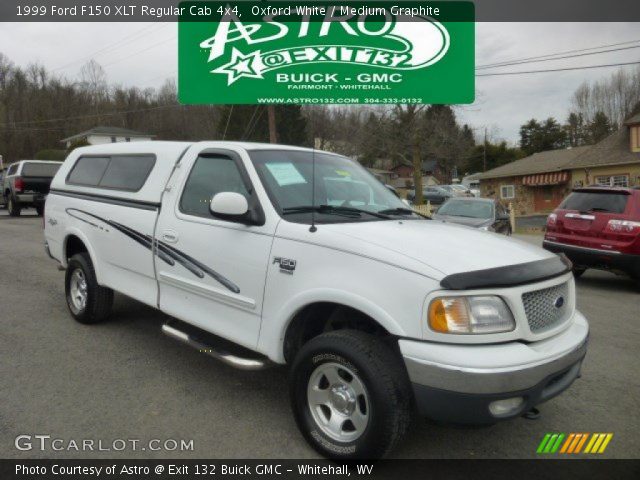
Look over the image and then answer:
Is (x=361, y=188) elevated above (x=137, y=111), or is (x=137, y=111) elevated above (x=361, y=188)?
(x=137, y=111)

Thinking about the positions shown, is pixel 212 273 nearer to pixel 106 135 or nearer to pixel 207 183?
pixel 207 183

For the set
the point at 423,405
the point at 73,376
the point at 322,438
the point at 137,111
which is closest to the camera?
the point at 423,405

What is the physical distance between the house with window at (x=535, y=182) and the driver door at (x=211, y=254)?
36.4m

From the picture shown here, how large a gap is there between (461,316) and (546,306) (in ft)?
2.23

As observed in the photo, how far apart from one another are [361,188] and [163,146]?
75.0 inches

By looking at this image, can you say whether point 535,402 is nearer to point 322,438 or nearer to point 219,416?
point 322,438

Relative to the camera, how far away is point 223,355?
346 centimetres

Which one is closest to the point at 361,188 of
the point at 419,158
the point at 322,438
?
the point at 322,438

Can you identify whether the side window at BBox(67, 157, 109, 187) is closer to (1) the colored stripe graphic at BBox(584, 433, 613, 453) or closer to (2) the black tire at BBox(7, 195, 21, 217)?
(1) the colored stripe graphic at BBox(584, 433, 613, 453)

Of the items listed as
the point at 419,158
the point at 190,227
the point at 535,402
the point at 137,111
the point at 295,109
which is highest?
the point at 137,111

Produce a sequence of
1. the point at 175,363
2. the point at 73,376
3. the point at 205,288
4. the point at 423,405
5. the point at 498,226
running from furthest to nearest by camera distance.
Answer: the point at 498,226 < the point at 175,363 < the point at 73,376 < the point at 205,288 < the point at 423,405

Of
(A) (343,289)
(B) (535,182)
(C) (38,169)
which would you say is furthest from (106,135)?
(A) (343,289)

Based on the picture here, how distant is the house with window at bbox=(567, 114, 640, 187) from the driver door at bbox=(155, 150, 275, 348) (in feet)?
105

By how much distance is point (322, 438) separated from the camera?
2.99 m
